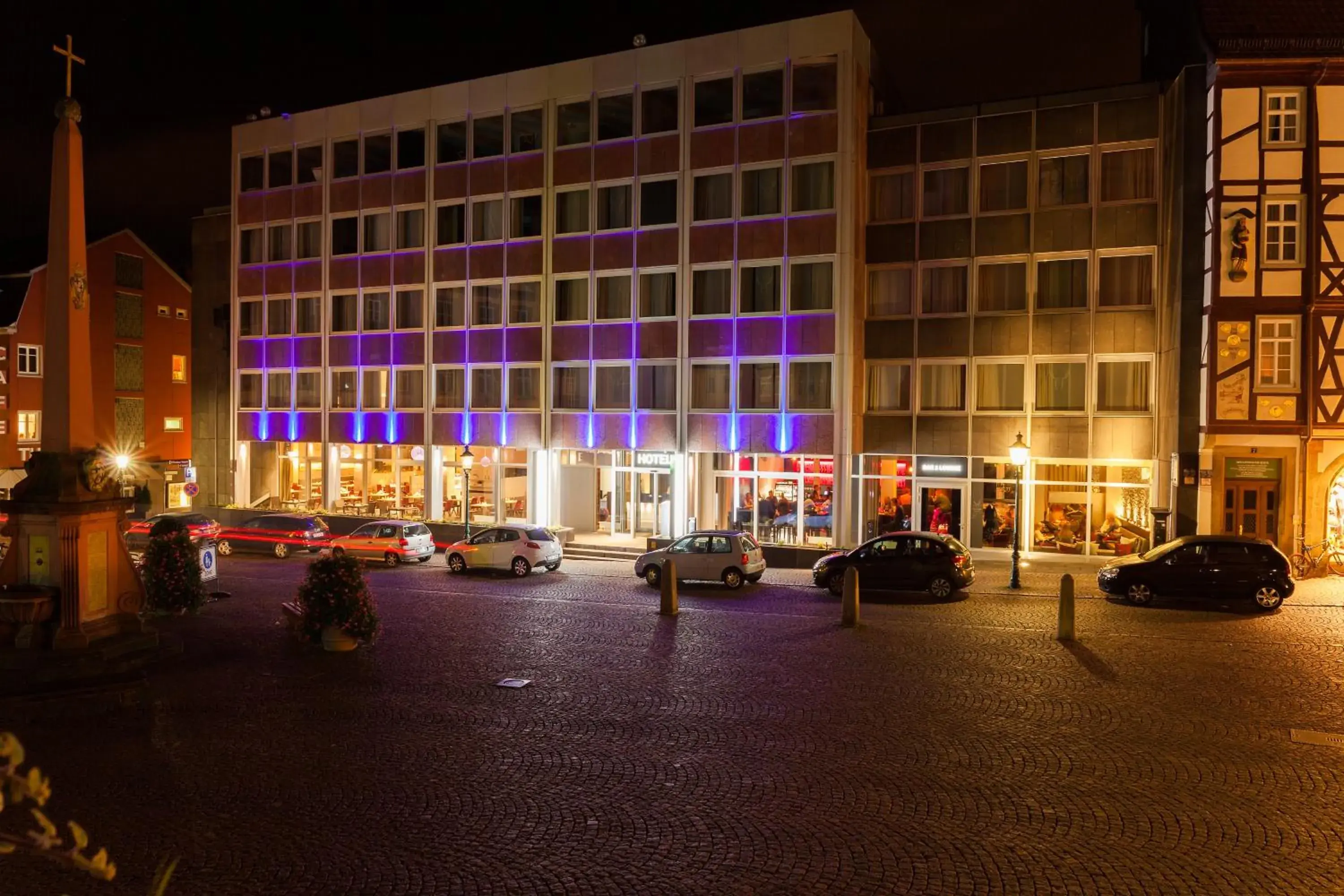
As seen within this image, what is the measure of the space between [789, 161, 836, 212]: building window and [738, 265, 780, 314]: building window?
211cm

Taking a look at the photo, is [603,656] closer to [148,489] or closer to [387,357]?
[387,357]

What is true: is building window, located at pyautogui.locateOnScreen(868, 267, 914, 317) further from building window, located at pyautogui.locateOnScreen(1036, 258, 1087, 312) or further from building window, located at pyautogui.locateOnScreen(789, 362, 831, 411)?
building window, located at pyautogui.locateOnScreen(1036, 258, 1087, 312)

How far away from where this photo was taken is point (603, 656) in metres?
15.8

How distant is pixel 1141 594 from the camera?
2072 centimetres

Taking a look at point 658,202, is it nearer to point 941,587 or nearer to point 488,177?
point 488,177

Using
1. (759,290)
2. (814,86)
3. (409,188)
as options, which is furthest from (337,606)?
(409,188)

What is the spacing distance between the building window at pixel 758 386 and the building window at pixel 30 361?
36.2 metres

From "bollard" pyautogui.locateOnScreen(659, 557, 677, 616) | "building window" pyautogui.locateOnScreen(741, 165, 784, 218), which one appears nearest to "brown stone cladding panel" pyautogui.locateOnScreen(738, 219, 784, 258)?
"building window" pyautogui.locateOnScreen(741, 165, 784, 218)

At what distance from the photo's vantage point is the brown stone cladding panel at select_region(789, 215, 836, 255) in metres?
30.5

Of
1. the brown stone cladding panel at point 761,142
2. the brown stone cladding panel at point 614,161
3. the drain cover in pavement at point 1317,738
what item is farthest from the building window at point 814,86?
the drain cover in pavement at point 1317,738

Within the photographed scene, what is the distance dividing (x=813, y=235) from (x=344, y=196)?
19.8 metres

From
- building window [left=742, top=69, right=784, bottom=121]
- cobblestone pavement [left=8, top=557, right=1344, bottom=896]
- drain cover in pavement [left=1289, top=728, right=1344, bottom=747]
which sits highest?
building window [left=742, top=69, right=784, bottom=121]

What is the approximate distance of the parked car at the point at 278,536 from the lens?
32000mm

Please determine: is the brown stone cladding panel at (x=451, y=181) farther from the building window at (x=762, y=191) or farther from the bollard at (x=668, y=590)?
the bollard at (x=668, y=590)
